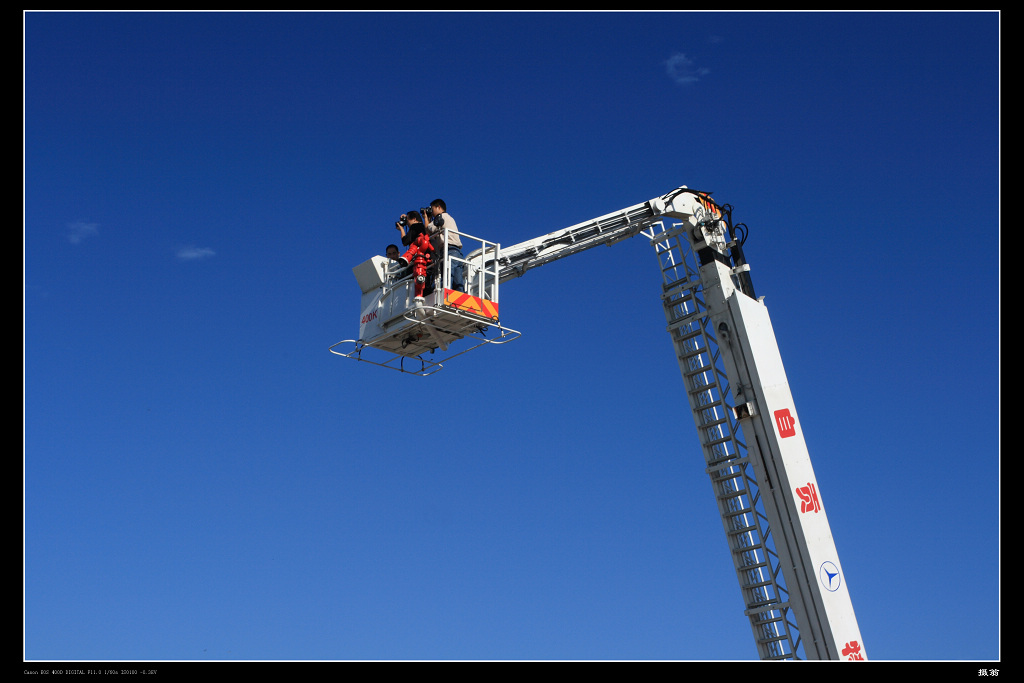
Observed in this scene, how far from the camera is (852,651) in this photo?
16.8 metres

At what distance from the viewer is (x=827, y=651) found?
16781 mm

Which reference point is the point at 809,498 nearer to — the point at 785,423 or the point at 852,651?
the point at 785,423

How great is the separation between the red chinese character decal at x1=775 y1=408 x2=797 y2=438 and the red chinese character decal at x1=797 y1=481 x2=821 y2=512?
88cm

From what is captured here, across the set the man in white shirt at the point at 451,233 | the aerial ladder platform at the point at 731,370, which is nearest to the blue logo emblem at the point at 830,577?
the aerial ladder platform at the point at 731,370

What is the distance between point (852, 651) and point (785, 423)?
12.2 ft

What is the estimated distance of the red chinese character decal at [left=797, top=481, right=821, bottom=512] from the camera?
17328 millimetres

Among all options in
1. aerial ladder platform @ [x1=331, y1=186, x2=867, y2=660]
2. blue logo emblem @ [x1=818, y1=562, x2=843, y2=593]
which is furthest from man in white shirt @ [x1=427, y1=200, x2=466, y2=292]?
blue logo emblem @ [x1=818, y1=562, x2=843, y2=593]

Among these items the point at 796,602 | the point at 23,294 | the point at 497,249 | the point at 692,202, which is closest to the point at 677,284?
the point at 692,202

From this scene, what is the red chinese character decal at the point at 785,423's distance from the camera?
17672 mm

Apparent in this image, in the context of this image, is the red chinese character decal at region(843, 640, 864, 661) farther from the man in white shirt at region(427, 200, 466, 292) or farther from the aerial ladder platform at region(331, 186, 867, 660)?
the man in white shirt at region(427, 200, 466, 292)

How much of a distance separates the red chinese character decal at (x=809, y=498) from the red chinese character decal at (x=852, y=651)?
83.9 inches

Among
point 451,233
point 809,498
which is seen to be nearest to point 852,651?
point 809,498
